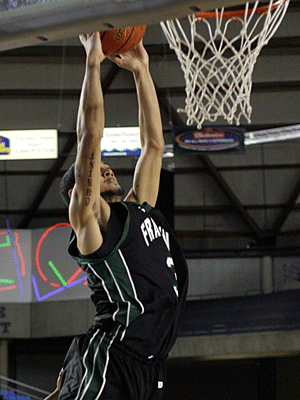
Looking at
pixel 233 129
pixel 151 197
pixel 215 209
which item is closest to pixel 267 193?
pixel 215 209

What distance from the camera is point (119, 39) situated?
2674 mm

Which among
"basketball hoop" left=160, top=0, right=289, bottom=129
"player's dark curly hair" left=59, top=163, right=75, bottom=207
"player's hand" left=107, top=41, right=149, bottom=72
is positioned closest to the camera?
"player's dark curly hair" left=59, top=163, right=75, bottom=207

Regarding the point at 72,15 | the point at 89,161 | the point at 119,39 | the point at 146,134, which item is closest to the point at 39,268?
the point at 146,134

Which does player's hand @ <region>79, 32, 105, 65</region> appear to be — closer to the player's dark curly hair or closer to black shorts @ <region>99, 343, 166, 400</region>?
the player's dark curly hair

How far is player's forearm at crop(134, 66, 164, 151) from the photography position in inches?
113

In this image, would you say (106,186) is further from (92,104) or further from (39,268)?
(39,268)

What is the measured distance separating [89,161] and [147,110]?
1.95 ft

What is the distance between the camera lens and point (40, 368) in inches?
452

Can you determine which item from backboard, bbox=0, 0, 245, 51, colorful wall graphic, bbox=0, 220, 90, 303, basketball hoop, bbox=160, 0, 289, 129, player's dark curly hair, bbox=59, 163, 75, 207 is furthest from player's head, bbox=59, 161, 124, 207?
colorful wall graphic, bbox=0, 220, 90, 303

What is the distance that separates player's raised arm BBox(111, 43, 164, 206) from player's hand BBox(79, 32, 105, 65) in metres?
0.40

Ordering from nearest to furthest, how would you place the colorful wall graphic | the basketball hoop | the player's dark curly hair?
the player's dark curly hair, the basketball hoop, the colorful wall graphic

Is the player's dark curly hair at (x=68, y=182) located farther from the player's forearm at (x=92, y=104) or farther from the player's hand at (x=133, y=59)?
the player's hand at (x=133, y=59)

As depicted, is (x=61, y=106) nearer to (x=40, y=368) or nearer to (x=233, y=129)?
(x=233, y=129)

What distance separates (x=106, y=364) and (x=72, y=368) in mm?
196
